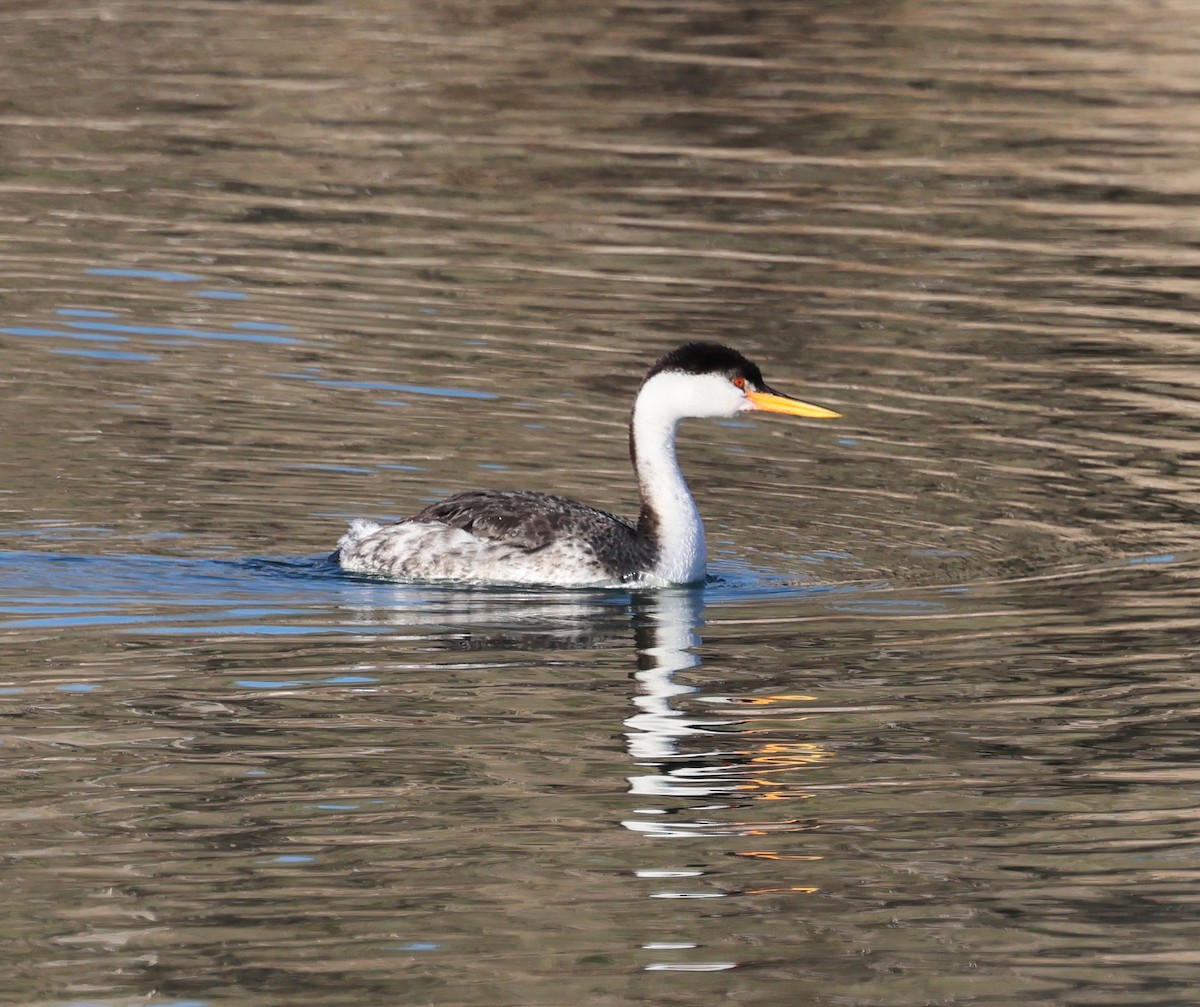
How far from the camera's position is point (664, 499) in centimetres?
1322

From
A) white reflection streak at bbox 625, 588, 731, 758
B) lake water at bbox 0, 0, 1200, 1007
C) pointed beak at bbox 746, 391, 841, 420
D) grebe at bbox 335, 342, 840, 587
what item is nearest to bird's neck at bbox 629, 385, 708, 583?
grebe at bbox 335, 342, 840, 587

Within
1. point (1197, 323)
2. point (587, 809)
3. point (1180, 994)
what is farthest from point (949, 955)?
point (1197, 323)

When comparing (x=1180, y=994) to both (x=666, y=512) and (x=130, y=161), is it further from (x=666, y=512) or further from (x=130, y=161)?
(x=130, y=161)

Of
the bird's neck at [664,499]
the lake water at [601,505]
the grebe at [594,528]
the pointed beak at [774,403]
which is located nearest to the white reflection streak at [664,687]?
the lake water at [601,505]

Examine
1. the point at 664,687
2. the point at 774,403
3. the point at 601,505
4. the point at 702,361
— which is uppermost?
the point at 702,361

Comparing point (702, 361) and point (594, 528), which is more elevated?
point (702, 361)

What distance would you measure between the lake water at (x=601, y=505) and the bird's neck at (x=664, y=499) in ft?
0.86

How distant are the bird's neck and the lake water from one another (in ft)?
0.86

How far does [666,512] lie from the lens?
518 inches

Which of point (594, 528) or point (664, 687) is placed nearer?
point (664, 687)

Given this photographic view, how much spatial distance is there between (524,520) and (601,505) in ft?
6.47

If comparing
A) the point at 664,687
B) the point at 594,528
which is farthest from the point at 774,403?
the point at 664,687

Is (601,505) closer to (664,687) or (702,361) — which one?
(702,361)

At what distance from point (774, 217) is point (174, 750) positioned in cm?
1499
